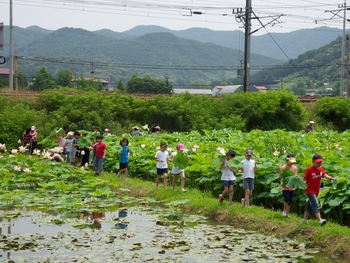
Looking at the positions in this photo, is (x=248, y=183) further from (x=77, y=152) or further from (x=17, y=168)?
(x=77, y=152)

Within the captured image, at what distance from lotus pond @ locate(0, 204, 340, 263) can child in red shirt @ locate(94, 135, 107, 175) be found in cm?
503

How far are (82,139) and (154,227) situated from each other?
8334 mm

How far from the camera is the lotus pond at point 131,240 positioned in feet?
32.8

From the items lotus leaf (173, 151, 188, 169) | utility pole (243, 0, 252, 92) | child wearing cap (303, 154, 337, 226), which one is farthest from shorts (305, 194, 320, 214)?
utility pole (243, 0, 252, 92)

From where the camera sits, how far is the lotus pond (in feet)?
32.8

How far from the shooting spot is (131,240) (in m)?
11.2

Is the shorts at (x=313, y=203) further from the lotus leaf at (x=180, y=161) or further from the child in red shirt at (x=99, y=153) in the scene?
the child in red shirt at (x=99, y=153)

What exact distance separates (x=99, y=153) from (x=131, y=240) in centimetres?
816

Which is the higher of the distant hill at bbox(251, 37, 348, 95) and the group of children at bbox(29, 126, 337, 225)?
the distant hill at bbox(251, 37, 348, 95)

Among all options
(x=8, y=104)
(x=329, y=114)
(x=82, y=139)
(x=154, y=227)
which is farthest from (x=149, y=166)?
(x=329, y=114)

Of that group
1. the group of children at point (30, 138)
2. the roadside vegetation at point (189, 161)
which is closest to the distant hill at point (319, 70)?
the roadside vegetation at point (189, 161)

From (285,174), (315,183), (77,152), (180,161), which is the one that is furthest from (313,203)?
(77,152)

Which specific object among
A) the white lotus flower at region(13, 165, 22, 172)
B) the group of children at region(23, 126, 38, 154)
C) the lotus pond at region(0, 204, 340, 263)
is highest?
the group of children at region(23, 126, 38, 154)

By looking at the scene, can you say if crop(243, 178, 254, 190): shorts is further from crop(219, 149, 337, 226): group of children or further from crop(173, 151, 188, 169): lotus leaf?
crop(173, 151, 188, 169): lotus leaf
